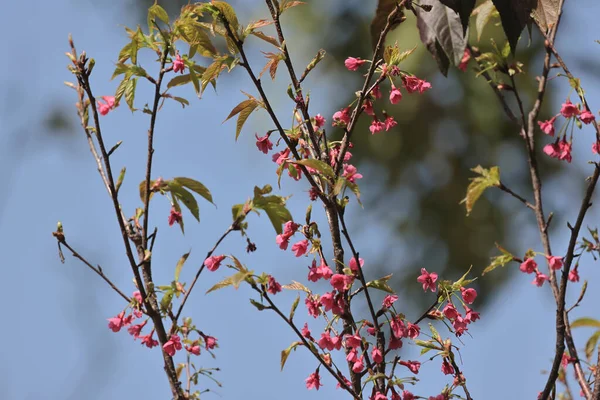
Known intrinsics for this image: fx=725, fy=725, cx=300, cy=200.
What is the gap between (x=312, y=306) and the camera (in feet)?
3.05

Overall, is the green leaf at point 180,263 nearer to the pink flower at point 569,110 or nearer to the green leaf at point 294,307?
the green leaf at point 294,307

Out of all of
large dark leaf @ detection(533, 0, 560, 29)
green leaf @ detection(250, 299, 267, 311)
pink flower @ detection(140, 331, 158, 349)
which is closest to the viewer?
green leaf @ detection(250, 299, 267, 311)

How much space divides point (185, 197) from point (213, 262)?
17 cm

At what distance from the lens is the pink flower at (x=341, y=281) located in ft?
2.81

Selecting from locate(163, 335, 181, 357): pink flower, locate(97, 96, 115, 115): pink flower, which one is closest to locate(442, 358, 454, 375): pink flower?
locate(163, 335, 181, 357): pink flower

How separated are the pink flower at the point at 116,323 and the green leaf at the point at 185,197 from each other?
0.19 metres

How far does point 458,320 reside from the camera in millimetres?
965

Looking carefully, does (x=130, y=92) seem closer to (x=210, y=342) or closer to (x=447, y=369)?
(x=210, y=342)

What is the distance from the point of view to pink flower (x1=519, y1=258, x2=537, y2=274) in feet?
3.73

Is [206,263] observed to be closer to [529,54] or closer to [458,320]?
[458,320]

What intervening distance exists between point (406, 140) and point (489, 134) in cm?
48

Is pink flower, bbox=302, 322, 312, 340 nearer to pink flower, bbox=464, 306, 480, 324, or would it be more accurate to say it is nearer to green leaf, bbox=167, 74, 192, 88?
pink flower, bbox=464, 306, 480, 324

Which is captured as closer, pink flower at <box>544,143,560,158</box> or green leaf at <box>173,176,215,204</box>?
green leaf at <box>173,176,215,204</box>

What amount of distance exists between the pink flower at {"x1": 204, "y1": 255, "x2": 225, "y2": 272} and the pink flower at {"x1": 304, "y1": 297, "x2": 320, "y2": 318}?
153mm
